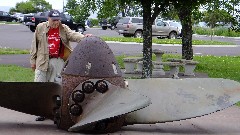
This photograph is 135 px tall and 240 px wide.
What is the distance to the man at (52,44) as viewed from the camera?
22.7 feet

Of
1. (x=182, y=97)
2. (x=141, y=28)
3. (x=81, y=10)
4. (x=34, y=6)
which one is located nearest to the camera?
(x=182, y=97)

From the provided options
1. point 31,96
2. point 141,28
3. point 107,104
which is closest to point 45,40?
point 31,96

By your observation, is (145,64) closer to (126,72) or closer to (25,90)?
(126,72)

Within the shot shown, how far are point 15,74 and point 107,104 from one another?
786 centimetres

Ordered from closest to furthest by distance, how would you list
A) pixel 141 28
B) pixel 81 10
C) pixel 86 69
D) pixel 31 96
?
pixel 86 69, pixel 31 96, pixel 81 10, pixel 141 28

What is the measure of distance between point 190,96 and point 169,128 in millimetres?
621

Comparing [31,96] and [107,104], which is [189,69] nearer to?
[31,96]

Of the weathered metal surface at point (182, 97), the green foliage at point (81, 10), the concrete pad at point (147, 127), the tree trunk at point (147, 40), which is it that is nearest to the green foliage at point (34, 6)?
the green foliage at point (81, 10)

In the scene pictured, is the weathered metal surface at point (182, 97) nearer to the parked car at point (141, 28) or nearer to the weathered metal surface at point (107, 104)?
the weathered metal surface at point (107, 104)

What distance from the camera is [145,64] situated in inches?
475

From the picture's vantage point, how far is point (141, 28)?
38.5m

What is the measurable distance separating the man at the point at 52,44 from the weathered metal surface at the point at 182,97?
910 millimetres

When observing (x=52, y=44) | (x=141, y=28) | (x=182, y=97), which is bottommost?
(x=182, y=97)

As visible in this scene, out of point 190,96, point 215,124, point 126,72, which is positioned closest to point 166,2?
point 126,72
